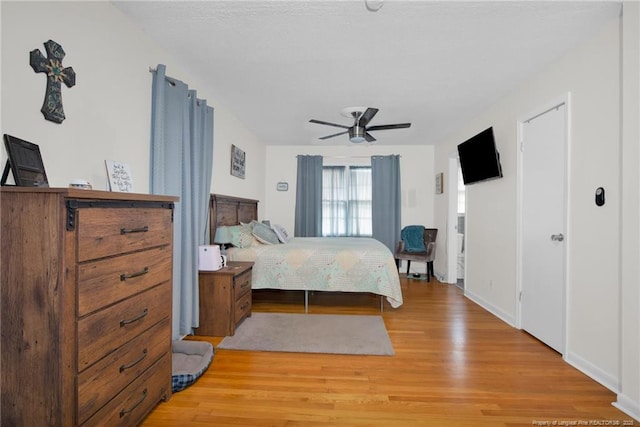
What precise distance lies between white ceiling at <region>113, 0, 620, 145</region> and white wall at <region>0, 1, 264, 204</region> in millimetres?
230

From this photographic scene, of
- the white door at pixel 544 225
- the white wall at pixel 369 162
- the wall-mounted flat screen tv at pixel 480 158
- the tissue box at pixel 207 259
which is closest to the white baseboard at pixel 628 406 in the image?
the white door at pixel 544 225

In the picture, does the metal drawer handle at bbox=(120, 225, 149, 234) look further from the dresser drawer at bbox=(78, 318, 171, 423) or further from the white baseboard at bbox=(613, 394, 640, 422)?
the white baseboard at bbox=(613, 394, 640, 422)

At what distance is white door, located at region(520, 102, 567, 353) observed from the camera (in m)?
2.47

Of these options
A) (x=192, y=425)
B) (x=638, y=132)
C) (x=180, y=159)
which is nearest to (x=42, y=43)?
(x=180, y=159)

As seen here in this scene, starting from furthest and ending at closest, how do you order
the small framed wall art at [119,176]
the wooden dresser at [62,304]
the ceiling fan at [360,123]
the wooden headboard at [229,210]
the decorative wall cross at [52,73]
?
the wooden headboard at [229,210] < the ceiling fan at [360,123] < the small framed wall art at [119,176] < the decorative wall cross at [52,73] < the wooden dresser at [62,304]

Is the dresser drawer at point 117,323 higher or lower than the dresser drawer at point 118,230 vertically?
lower

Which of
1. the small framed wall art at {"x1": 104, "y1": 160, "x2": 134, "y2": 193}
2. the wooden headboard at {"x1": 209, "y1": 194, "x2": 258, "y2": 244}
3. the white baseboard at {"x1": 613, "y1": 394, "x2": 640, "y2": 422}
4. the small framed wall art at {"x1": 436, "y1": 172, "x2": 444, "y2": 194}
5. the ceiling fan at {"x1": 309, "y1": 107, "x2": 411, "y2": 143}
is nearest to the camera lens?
the white baseboard at {"x1": 613, "y1": 394, "x2": 640, "y2": 422}

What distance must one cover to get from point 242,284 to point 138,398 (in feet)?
5.01

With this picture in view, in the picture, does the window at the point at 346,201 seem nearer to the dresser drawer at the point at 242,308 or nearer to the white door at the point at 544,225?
the dresser drawer at the point at 242,308

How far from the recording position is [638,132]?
5.64 ft

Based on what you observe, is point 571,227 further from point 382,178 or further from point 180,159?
point 382,178

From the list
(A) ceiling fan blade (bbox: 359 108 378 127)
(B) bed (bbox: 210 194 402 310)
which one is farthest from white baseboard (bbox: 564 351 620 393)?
(A) ceiling fan blade (bbox: 359 108 378 127)

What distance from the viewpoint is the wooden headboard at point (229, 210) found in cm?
352

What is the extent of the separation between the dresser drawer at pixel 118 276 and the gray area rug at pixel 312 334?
1307mm
